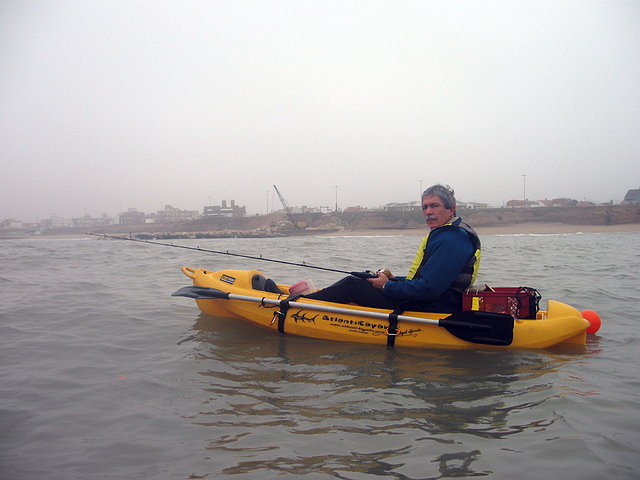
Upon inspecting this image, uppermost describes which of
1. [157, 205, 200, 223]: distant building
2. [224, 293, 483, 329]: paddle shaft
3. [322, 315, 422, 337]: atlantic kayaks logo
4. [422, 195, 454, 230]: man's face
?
[157, 205, 200, 223]: distant building

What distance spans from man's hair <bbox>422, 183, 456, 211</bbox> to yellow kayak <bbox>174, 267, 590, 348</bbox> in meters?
1.26

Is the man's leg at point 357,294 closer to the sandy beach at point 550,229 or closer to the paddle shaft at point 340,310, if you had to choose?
the paddle shaft at point 340,310

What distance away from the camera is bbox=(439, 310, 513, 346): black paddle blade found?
15.7 feet

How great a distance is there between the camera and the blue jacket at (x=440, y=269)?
464 centimetres

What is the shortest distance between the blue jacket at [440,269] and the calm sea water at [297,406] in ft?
2.19

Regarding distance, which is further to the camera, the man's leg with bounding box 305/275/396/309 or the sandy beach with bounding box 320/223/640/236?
the sandy beach with bounding box 320/223/640/236

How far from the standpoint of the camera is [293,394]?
381 centimetres

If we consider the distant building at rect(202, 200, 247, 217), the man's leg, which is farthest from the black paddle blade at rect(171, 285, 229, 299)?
the distant building at rect(202, 200, 247, 217)

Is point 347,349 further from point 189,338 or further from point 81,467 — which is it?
point 81,467

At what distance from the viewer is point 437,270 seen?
183 inches

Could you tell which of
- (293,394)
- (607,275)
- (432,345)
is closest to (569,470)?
(293,394)

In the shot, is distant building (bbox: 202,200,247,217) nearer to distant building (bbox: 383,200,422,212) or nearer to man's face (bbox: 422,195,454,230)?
distant building (bbox: 383,200,422,212)

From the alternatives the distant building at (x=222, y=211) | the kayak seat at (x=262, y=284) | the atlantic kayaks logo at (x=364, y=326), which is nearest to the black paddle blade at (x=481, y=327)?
the atlantic kayaks logo at (x=364, y=326)

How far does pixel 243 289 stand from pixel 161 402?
2.64 metres
